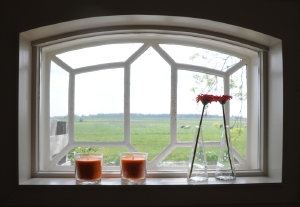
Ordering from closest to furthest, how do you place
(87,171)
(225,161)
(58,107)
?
(87,171) < (225,161) < (58,107)

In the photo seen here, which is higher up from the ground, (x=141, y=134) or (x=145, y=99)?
(x=145, y=99)

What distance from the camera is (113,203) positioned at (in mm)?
1334

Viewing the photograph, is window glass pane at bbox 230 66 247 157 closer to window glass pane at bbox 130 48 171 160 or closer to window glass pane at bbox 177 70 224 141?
window glass pane at bbox 177 70 224 141

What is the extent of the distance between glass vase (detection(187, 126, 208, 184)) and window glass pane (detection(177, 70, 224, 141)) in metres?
0.14

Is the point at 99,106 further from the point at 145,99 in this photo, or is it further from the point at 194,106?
the point at 194,106

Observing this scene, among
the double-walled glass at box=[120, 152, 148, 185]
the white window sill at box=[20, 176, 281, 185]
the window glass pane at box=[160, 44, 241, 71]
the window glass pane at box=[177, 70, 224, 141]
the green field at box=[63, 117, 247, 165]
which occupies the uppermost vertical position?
the window glass pane at box=[160, 44, 241, 71]

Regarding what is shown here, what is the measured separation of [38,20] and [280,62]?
3.34 feet

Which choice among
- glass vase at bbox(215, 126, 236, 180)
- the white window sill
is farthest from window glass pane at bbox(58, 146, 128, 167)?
glass vase at bbox(215, 126, 236, 180)

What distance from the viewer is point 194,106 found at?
5.31 ft

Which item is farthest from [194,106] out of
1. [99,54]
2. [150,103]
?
[99,54]

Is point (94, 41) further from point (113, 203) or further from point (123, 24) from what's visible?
point (113, 203)

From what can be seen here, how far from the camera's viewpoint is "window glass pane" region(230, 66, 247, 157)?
1.63m

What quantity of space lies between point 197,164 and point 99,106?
0.53 m
